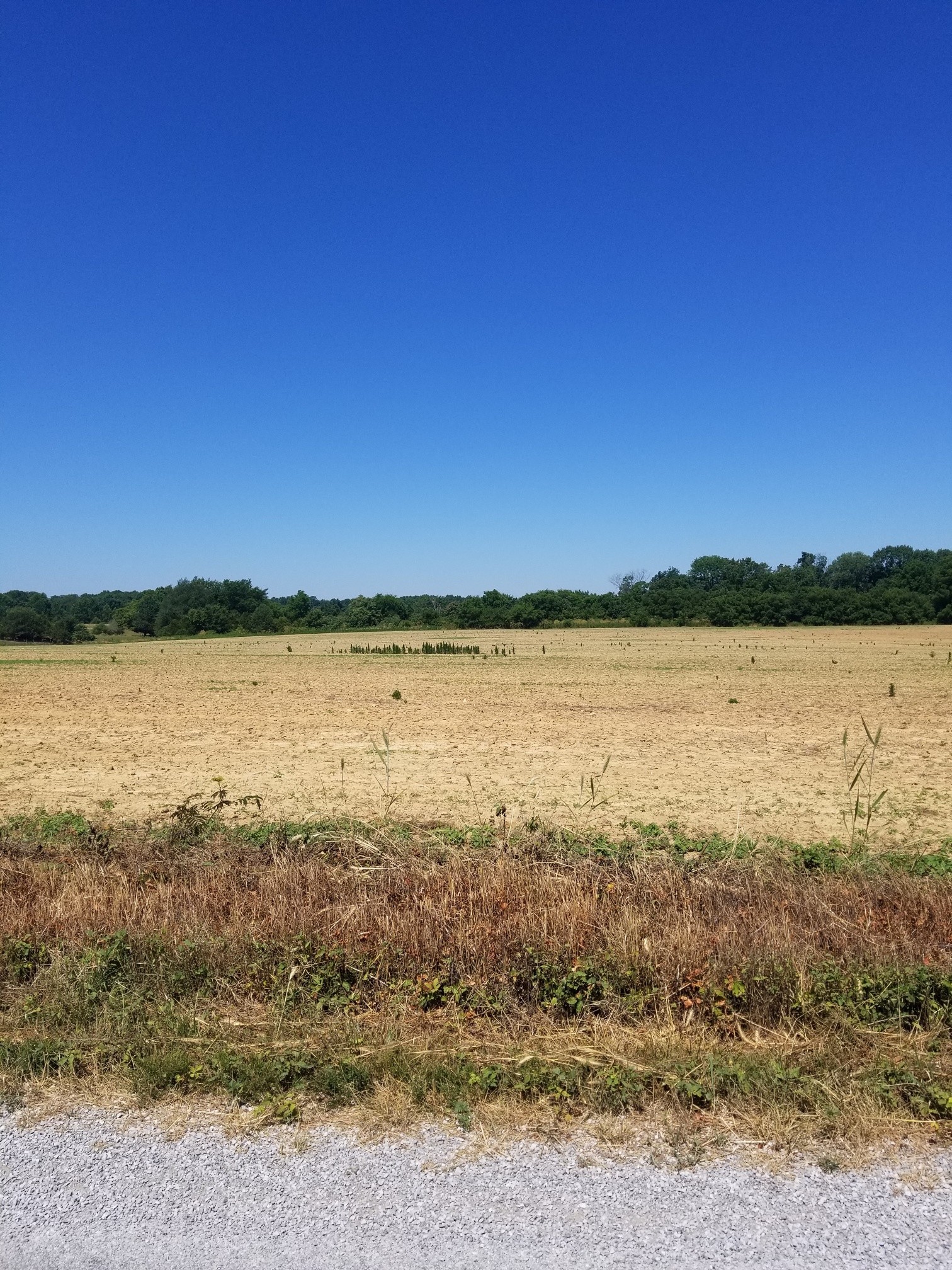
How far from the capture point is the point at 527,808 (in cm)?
1115

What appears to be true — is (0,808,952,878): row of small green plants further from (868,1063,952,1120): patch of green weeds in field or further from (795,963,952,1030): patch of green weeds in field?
(868,1063,952,1120): patch of green weeds in field

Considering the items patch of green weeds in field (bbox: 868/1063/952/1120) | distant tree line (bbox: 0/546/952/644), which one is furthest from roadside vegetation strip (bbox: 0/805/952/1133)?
distant tree line (bbox: 0/546/952/644)

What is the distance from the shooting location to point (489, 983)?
4754 mm

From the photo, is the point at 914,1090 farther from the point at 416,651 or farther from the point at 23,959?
the point at 416,651

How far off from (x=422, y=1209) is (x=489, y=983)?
5.95 ft

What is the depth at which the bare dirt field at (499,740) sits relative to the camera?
1163cm

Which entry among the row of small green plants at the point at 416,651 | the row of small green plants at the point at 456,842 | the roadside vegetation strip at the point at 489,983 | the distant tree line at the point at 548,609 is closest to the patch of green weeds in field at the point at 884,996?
the roadside vegetation strip at the point at 489,983

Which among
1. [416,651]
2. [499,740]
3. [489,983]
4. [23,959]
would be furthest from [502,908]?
[416,651]

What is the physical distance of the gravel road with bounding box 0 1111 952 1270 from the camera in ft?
9.01

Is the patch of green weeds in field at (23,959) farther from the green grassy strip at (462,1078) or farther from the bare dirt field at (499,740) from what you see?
the bare dirt field at (499,740)

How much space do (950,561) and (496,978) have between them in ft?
402

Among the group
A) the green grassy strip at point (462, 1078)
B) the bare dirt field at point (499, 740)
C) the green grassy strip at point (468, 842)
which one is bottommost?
the bare dirt field at point (499, 740)

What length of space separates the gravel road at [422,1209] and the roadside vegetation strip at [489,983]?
0.35 meters

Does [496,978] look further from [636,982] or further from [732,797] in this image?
[732,797]
